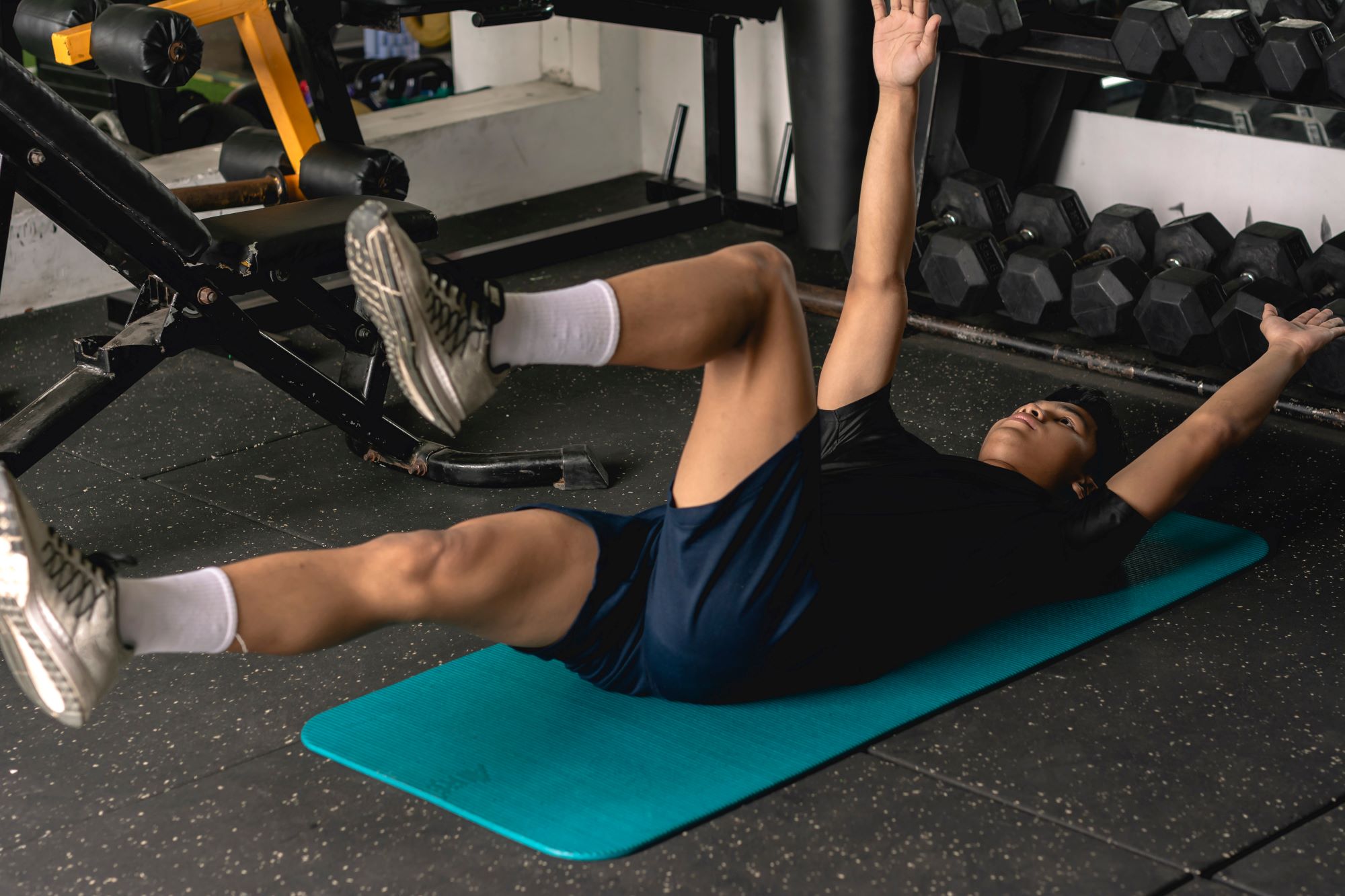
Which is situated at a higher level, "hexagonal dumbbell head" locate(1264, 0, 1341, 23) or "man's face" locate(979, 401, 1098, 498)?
"hexagonal dumbbell head" locate(1264, 0, 1341, 23)

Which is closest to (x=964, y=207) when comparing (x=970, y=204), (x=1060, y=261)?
(x=970, y=204)

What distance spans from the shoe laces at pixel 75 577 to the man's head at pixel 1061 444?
1222mm

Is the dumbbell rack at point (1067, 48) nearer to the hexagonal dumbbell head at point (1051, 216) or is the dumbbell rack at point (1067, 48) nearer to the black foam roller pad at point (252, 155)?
the hexagonal dumbbell head at point (1051, 216)

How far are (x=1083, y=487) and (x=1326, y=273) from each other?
3.32 feet

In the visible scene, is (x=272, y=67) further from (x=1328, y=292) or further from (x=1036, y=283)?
(x=1328, y=292)

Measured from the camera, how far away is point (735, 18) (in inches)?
145

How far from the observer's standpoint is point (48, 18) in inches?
110

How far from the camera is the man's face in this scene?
6.89 feet

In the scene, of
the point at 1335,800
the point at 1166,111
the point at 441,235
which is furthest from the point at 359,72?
the point at 1335,800

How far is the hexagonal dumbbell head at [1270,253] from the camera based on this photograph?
9.55 ft

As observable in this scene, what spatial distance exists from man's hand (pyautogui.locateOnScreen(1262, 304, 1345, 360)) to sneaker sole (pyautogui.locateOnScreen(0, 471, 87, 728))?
1.73 meters

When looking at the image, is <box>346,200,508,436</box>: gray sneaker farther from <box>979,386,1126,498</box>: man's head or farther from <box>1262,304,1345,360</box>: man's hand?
<box>1262,304,1345,360</box>: man's hand

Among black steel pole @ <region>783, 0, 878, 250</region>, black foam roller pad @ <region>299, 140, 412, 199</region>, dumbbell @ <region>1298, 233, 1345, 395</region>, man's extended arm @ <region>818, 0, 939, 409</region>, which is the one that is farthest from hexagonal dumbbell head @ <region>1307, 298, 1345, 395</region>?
black foam roller pad @ <region>299, 140, 412, 199</region>

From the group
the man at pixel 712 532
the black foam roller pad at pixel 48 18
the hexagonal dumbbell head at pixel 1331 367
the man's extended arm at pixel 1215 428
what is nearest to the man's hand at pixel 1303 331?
the man's extended arm at pixel 1215 428
